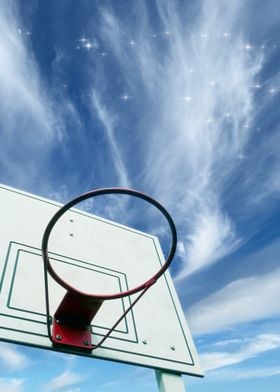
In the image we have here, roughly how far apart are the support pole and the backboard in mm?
48

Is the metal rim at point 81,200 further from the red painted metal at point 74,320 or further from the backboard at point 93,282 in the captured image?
the backboard at point 93,282

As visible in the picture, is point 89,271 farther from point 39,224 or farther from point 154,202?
point 154,202

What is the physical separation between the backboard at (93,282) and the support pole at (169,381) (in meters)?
0.05

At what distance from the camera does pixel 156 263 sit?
309 cm

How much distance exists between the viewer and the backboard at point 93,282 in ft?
6.54

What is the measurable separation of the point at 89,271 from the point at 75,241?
1.13 ft

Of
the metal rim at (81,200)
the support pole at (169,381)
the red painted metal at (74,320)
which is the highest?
the metal rim at (81,200)

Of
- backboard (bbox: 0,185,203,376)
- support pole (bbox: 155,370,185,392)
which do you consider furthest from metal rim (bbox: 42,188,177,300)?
support pole (bbox: 155,370,185,392)

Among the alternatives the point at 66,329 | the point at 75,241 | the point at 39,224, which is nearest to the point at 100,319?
the point at 66,329

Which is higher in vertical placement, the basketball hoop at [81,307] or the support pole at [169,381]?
the basketball hoop at [81,307]

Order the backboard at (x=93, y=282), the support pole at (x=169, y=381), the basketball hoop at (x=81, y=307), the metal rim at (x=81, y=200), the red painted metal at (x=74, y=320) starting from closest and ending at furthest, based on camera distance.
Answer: the metal rim at (x=81, y=200), the basketball hoop at (x=81, y=307), the red painted metal at (x=74, y=320), the backboard at (x=93, y=282), the support pole at (x=169, y=381)

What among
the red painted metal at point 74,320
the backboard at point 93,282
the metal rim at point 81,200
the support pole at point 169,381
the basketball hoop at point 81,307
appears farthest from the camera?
the support pole at point 169,381

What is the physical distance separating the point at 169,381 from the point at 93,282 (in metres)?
0.88

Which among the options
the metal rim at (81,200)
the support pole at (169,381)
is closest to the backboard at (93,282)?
the support pole at (169,381)
